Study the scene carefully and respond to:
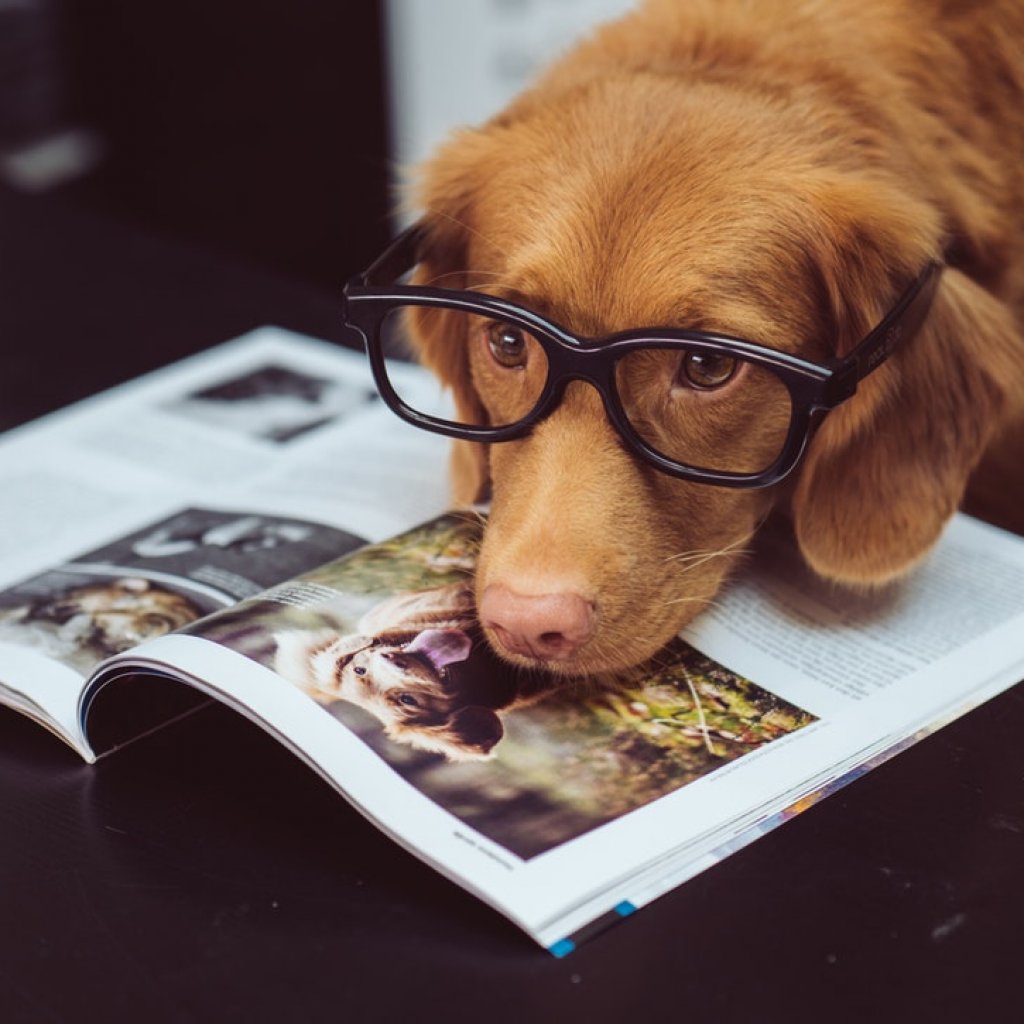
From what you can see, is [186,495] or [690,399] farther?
[186,495]

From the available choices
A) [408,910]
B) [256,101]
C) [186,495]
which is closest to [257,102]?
[256,101]

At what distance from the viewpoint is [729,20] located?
142 centimetres

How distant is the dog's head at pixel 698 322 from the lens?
3.84 ft

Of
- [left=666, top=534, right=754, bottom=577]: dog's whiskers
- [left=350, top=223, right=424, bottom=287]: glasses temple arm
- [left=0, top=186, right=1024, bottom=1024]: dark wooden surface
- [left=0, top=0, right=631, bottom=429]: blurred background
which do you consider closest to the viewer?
[left=0, top=186, right=1024, bottom=1024]: dark wooden surface

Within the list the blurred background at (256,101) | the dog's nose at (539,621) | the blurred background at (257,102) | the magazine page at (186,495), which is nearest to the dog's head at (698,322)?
the dog's nose at (539,621)

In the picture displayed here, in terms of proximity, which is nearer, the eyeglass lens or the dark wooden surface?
the dark wooden surface

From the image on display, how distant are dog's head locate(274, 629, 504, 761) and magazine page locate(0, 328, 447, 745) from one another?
0.19 m

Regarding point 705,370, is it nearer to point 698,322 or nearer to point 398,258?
point 698,322

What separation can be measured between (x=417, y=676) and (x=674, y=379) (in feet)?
1.12

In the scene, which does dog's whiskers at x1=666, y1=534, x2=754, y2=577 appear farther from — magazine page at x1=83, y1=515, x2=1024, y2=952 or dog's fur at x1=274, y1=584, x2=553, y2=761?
dog's fur at x1=274, y1=584, x2=553, y2=761

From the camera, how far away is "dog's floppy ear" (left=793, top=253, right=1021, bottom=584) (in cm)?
128

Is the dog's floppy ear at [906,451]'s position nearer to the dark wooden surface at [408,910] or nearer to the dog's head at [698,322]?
the dog's head at [698,322]

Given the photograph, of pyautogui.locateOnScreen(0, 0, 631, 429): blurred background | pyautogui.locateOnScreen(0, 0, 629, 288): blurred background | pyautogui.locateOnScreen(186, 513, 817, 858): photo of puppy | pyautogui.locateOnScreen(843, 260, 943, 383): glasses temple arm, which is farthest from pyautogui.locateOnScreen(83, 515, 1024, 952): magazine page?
pyautogui.locateOnScreen(0, 0, 629, 288): blurred background

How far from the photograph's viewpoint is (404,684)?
3.62 ft
